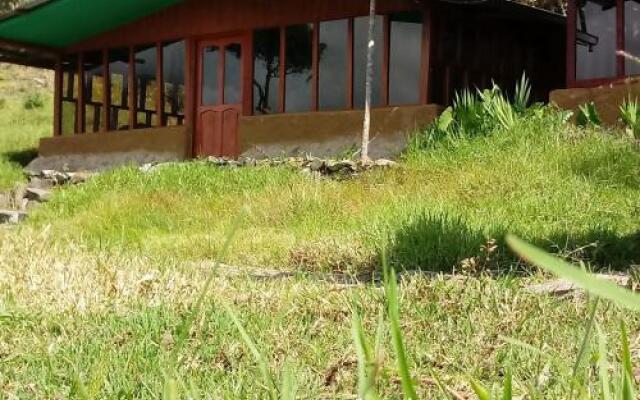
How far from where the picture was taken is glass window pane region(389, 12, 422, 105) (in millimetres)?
13922

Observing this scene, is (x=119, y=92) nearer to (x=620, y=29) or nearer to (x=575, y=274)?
(x=620, y=29)

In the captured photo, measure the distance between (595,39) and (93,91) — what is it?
11.3 m

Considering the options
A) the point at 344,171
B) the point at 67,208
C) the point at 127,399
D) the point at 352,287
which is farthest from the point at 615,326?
the point at 344,171

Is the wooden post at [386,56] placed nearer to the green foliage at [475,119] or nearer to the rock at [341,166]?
the green foliage at [475,119]

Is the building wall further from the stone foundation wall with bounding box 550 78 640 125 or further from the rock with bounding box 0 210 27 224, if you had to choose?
the rock with bounding box 0 210 27 224

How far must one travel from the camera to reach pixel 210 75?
1677 cm

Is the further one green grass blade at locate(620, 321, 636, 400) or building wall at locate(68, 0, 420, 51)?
building wall at locate(68, 0, 420, 51)

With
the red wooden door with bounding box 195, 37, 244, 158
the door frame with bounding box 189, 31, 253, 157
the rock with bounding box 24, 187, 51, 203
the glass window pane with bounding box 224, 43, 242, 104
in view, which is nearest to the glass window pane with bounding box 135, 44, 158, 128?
the door frame with bounding box 189, 31, 253, 157

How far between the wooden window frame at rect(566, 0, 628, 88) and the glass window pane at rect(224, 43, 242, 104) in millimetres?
6329

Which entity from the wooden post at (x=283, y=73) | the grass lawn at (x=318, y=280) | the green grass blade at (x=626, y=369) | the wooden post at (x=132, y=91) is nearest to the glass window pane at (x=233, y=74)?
the wooden post at (x=283, y=73)

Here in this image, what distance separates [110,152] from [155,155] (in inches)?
54.7

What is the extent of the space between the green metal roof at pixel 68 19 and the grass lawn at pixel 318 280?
5768mm

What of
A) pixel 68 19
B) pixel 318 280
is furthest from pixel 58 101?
pixel 318 280

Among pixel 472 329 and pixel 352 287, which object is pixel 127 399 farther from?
pixel 352 287
